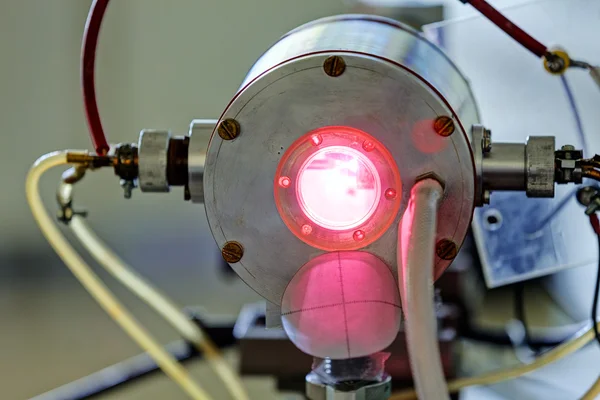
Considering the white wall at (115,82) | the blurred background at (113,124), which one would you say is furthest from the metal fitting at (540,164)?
the white wall at (115,82)

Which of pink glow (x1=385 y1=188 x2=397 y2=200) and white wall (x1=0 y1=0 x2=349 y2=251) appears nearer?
pink glow (x1=385 y1=188 x2=397 y2=200)

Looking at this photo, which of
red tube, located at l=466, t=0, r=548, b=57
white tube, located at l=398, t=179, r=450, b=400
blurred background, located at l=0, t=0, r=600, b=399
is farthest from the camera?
blurred background, located at l=0, t=0, r=600, b=399

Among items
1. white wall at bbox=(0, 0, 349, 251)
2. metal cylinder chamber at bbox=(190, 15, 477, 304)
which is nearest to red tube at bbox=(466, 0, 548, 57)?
metal cylinder chamber at bbox=(190, 15, 477, 304)

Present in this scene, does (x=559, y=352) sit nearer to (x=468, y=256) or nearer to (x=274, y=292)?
(x=274, y=292)

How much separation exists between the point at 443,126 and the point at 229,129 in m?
0.09

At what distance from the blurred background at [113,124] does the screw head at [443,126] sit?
113 cm

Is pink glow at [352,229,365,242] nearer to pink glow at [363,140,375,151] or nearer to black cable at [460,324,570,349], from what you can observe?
pink glow at [363,140,375,151]

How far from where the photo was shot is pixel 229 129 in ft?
1.01

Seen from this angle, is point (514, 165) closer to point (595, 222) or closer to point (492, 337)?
point (595, 222)

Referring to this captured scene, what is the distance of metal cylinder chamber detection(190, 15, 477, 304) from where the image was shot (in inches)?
11.6

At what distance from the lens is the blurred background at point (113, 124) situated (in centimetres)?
149

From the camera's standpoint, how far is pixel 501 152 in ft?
1.09

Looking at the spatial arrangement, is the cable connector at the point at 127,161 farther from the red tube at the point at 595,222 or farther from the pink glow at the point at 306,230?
the red tube at the point at 595,222

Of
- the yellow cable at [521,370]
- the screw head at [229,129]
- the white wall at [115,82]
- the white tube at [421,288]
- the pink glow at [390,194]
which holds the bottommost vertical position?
the yellow cable at [521,370]
